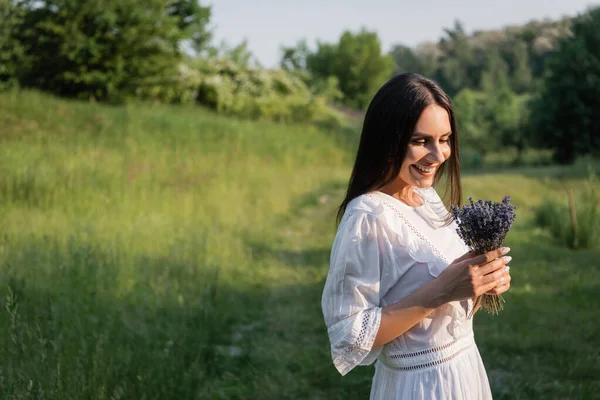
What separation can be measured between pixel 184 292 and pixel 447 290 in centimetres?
421

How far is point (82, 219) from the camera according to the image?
6633mm

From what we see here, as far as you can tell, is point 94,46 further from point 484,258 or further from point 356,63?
point 356,63

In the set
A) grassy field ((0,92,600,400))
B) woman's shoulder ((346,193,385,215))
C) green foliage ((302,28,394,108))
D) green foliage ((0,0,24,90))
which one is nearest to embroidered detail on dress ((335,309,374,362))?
woman's shoulder ((346,193,385,215))

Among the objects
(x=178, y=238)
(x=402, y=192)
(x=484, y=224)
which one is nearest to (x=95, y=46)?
(x=178, y=238)

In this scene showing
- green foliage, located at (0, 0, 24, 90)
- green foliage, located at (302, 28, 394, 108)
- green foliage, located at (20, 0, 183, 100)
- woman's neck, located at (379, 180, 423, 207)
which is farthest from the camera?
green foliage, located at (302, 28, 394, 108)

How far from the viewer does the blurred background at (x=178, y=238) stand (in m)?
4.12

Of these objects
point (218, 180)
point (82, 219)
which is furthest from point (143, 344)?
point (218, 180)

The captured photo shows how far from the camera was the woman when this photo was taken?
69.1 inches

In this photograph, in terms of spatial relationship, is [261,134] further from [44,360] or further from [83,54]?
[44,360]

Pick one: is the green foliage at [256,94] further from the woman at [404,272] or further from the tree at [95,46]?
the woman at [404,272]

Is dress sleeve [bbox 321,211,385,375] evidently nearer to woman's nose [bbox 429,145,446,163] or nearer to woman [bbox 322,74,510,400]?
woman [bbox 322,74,510,400]

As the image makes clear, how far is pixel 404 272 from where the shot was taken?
184 cm

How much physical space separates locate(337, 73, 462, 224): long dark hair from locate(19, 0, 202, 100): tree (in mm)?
17097

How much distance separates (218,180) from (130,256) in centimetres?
549
